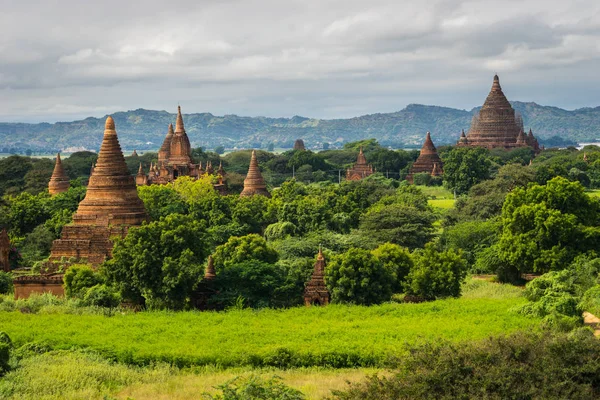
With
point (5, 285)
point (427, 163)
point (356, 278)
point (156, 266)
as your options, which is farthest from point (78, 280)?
point (427, 163)

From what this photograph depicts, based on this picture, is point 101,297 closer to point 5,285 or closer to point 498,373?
point 5,285

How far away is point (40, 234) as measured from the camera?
48750 millimetres

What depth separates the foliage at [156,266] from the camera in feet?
114

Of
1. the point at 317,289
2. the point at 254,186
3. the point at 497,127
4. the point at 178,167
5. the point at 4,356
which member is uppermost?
the point at 497,127

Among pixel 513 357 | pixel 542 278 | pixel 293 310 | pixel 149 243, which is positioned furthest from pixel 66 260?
pixel 513 357

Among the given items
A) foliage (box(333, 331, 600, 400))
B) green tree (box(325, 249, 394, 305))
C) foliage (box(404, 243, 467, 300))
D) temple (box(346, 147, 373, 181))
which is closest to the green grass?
green tree (box(325, 249, 394, 305))

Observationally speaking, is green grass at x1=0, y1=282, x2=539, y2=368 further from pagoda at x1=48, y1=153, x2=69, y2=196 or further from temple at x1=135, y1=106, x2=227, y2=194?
temple at x1=135, y1=106, x2=227, y2=194

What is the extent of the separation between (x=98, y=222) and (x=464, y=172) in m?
48.2

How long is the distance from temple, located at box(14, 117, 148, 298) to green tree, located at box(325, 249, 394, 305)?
1031 centimetres

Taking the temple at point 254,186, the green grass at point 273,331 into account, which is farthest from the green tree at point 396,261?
the temple at point 254,186

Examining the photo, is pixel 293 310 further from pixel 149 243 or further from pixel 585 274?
pixel 585 274

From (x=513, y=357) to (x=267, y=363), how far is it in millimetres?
9094

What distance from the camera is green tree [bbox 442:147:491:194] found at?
84.4m

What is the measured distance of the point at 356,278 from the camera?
3581 centimetres
